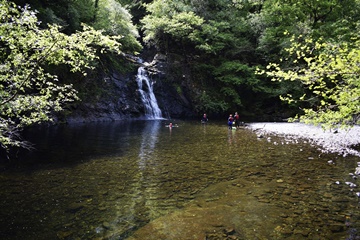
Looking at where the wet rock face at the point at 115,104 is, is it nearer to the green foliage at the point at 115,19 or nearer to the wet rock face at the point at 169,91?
the wet rock face at the point at 169,91

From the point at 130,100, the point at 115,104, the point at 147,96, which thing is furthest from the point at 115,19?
the point at 115,104

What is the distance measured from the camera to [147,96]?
33.2 meters

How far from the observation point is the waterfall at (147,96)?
3281 cm

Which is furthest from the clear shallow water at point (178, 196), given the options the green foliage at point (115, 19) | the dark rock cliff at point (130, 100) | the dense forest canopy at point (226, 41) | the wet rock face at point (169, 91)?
the wet rock face at point (169, 91)

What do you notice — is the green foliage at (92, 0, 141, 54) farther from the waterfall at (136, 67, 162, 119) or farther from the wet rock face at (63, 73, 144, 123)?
the wet rock face at (63, 73, 144, 123)

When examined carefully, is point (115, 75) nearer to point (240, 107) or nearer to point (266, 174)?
point (240, 107)

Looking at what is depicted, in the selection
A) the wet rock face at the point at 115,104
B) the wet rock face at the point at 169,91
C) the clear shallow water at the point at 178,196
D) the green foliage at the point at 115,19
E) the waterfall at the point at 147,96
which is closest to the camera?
the clear shallow water at the point at 178,196

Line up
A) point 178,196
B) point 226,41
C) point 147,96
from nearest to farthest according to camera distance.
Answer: point 178,196 → point 147,96 → point 226,41

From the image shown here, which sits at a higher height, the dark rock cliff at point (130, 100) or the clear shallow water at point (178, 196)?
the dark rock cliff at point (130, 100)

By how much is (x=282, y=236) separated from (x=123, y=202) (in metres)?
3.90

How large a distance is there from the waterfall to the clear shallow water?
20.9 m

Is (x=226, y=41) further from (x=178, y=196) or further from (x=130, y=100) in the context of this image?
(x=178, y=196)

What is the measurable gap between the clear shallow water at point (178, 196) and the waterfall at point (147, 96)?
20.9 m

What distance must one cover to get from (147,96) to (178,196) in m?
27.2
